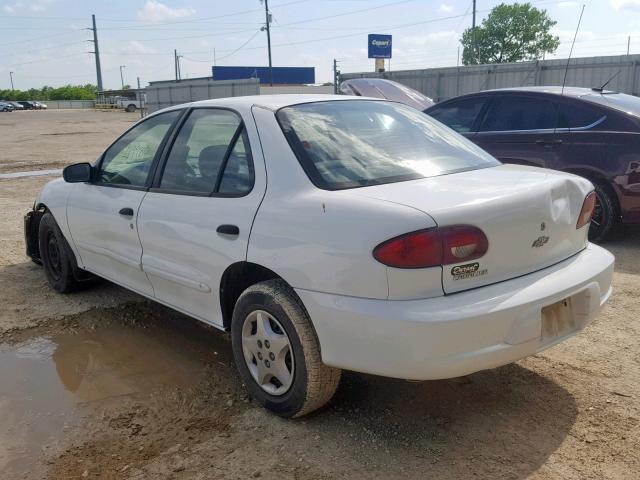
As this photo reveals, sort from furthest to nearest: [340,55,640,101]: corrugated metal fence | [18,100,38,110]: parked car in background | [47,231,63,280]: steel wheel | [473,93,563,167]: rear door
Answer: [18,100,38,110]: parked car in background, [340,55,640,101]: corrugated metal fence, [473,93,563,167]: rear door, [47,231,63,280]: steel wheel

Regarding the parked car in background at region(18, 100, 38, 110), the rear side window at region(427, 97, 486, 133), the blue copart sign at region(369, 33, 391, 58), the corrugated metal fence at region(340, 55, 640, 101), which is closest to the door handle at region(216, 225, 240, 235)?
Answer: the rear side window at region(427, 97, 486, 133)

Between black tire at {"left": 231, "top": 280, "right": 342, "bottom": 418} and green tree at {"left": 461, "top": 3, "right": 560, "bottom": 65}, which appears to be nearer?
black tire at {"left": 231, "top": 280, "right": 342, "bottom": 418}

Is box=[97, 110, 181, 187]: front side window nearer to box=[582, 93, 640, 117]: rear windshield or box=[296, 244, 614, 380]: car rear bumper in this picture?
box=[296, 244, 614, 380]: car rear bumper

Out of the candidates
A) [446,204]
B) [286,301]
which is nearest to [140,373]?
[286,301]

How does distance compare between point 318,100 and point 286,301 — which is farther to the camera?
point 318,100

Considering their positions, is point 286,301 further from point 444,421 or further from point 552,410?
point 552,410

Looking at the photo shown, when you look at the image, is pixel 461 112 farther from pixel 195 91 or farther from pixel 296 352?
pixel 195 91

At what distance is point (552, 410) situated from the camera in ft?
10.1

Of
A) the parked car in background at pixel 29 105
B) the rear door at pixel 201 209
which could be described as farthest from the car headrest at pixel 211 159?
the parked car in background at pixel 29 105

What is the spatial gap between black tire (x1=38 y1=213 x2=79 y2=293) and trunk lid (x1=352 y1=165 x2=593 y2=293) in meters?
3.12

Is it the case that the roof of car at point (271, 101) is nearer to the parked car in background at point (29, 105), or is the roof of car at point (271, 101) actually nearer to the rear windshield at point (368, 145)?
the rear windshield at point (368, 145)

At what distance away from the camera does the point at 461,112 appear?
24.1ft

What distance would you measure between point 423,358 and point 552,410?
1.01 meters

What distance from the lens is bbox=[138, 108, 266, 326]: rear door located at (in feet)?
10.3
